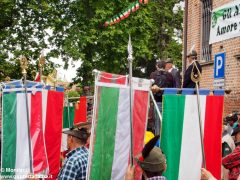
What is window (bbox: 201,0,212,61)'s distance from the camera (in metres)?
13.8

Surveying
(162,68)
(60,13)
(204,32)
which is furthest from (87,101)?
(60,13)

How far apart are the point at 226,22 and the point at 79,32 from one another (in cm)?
1902

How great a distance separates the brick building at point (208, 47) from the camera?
11.9m

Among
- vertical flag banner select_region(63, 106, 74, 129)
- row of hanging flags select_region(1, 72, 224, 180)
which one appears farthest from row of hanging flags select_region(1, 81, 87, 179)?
vertical flag banner select_region(63, 106, 74, 129)

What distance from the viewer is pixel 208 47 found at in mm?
13719

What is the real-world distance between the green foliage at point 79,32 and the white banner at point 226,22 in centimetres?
1729

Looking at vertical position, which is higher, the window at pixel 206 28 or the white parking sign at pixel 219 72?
the window at pixel 206 28

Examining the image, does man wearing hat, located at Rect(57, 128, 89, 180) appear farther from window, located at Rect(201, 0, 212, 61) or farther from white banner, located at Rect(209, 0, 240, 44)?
window, located at Rect(201, 0, 212, 61)

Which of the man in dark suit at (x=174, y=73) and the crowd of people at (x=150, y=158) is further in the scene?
the man in dark suit at (x=174, y=73)

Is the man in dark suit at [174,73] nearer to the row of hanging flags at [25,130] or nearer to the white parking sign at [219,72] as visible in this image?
the white parking sign at [219,72]

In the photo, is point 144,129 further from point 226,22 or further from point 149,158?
point 226,22

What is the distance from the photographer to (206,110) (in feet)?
17.0

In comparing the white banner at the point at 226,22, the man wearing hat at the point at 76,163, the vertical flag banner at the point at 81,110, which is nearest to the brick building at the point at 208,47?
the vertical flag banner at the point at 81,110

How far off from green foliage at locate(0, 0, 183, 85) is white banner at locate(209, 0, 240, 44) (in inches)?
681
